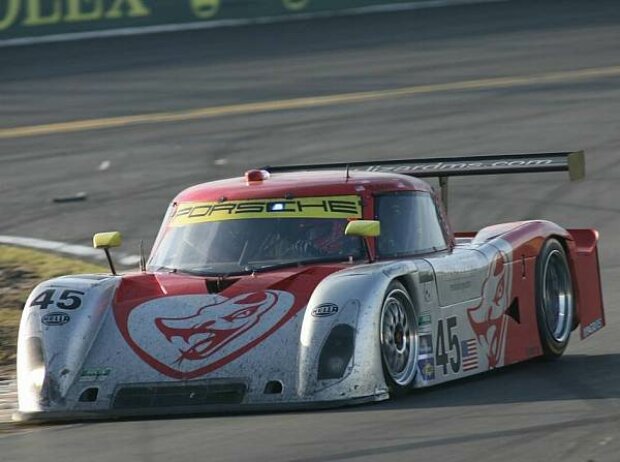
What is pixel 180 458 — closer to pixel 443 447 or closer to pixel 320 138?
pixel 443 447

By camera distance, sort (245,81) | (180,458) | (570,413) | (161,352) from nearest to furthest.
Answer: (180,458)
(570,413)
(161,352)
(245,81)

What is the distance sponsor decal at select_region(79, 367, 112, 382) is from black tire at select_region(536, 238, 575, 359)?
300 centimetres

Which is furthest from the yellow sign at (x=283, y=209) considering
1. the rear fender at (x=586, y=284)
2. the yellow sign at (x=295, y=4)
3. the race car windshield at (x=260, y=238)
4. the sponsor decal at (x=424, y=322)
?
the yellow sign at (x=295, y=4)

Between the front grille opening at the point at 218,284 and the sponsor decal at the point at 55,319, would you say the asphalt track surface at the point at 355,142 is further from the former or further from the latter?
the front grille opening at the point at 218,284

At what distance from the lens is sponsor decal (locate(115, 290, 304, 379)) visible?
26.2ft

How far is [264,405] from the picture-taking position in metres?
7.80

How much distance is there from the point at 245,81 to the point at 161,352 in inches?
807

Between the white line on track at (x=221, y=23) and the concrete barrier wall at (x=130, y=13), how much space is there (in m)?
0.04

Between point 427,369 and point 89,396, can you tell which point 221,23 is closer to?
point 427,369

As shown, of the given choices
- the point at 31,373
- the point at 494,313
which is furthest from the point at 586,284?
the point at 31,373

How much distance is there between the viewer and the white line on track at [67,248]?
15562 mm

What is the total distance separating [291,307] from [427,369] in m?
0.86

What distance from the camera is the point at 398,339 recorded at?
8.23m

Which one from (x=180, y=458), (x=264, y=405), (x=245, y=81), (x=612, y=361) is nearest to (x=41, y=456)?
(x=180, y=458)
